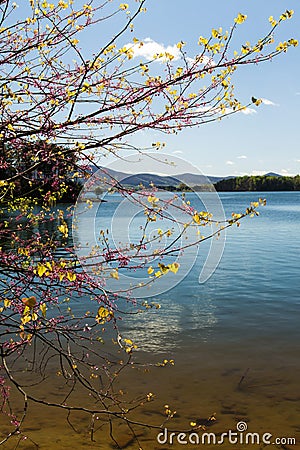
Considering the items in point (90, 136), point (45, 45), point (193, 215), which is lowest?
point (193, 215)

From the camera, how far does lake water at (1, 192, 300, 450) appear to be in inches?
280

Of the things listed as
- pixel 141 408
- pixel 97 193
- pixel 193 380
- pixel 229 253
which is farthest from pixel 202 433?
pixel 229 253

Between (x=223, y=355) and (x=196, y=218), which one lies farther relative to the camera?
(x=223, y=355)

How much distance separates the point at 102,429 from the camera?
22.0 ft

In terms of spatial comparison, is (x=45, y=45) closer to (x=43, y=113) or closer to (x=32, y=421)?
(x=43, y=113)

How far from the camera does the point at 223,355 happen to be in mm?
9742

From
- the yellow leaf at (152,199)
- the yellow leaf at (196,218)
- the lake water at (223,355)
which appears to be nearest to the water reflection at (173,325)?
the lake water at (223,355)

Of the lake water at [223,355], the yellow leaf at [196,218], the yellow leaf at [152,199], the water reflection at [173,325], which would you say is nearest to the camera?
the yellow leaf at [196,218]

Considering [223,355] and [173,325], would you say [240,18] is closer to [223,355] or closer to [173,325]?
[223,355]

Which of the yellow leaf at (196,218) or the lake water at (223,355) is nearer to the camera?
the yellow leaf at (196,218)

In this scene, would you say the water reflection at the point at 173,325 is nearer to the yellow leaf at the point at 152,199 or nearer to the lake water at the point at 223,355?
the lake water at the point at 223,355

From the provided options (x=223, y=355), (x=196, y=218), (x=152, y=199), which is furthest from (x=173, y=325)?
(x=196, y=218)

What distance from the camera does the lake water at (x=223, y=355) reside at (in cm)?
711

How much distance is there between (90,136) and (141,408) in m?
4.94
